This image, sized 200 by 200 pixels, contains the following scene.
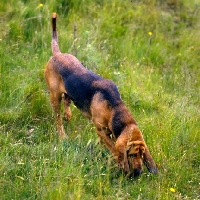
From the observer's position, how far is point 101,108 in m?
5.53

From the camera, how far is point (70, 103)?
6.43 meters

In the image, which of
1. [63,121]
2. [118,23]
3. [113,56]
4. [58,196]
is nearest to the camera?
[58,196]

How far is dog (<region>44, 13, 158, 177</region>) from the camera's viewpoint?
494 centimetres

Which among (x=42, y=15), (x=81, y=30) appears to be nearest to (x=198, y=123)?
(x=81, y=30)

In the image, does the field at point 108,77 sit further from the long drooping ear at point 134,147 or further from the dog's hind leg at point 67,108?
the long drooping ear at point 134,147

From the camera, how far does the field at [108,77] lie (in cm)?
477

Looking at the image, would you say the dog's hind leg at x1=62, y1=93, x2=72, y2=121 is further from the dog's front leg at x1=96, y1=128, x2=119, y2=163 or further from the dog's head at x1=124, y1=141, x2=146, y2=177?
the dog's head at x1=124, y1=141, x2=146, y2=177

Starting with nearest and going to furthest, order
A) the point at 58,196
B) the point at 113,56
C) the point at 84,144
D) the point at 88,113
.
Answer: the point at 58,196
the point at 84,144
the point at 88,113
the point at 113,56

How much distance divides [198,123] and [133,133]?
1387 millimetres

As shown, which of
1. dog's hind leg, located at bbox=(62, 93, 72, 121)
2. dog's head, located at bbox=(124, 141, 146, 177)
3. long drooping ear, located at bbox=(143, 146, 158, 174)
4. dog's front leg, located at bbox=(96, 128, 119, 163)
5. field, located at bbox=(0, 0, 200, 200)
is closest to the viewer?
field, located at bbox=(0, 0, 200, 200)

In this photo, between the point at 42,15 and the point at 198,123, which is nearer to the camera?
the point at 198,123

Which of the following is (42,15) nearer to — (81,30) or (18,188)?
(81,30)

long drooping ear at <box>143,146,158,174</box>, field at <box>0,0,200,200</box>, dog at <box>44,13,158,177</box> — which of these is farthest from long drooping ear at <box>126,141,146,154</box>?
field at <box>0,0,200,200</box>

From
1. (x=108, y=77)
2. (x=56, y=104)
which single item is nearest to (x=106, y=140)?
(x=56, y=104)
